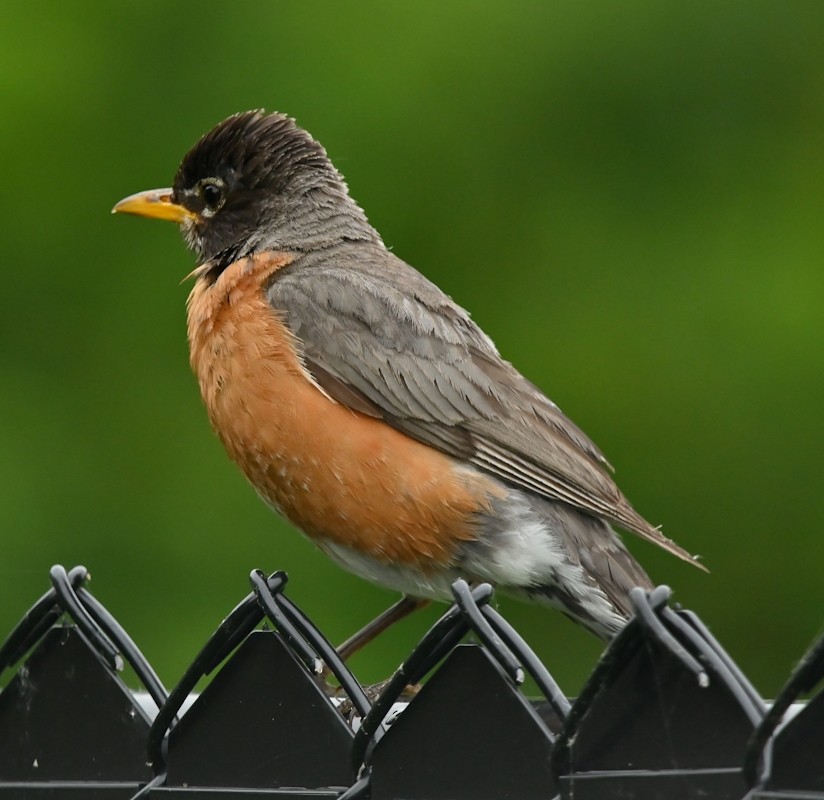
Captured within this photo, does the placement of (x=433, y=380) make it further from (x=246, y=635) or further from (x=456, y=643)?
(x=456, y=643)

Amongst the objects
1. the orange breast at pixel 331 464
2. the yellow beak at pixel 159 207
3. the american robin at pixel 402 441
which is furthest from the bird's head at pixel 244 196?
the orange breast at pixel 331 464

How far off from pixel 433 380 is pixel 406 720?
2289 mm

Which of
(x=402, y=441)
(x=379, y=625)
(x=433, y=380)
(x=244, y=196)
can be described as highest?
(x=244, y=196)

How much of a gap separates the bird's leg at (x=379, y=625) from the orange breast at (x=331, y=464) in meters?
0.27

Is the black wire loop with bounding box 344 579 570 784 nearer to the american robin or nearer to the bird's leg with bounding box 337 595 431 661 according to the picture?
the american robin

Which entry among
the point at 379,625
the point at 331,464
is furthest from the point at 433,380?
the point at 379,625

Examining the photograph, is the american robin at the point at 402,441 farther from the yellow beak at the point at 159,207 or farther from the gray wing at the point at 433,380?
the yellow beak at the point at 159,207

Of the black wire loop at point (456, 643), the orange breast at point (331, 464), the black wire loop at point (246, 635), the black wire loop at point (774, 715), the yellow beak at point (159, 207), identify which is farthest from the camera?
the yellow beak at point (159, 207)

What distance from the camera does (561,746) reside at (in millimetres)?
1291

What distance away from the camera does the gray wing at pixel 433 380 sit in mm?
3533

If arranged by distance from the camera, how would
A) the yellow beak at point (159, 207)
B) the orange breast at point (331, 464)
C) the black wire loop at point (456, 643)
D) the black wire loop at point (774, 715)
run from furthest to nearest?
the yellow beak at point (159, 207), the orange breast at point (331, 464), the black wire loop at point (456, 643), the black wire loop at point (774, 715)

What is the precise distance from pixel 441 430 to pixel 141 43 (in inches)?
91.5

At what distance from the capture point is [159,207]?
432 centimetres

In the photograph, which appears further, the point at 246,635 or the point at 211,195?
the point at 211,195
